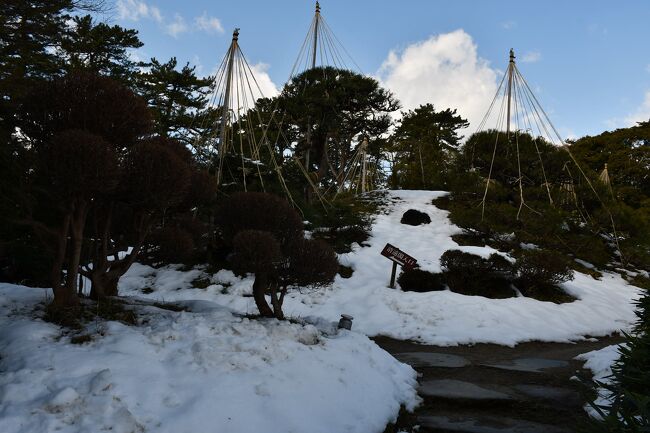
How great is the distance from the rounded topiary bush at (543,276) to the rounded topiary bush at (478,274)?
36cm

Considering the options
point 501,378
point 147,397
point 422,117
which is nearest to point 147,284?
point 147,397

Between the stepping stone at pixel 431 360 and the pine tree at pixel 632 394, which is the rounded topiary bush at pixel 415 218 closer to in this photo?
the stepping stone at pixel 431 360

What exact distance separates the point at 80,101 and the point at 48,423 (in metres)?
3.53

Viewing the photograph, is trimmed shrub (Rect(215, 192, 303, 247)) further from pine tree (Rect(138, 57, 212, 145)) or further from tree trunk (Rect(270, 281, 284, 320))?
pine tree (Rect(138, 57, 212, 145))

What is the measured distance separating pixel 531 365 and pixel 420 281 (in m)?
5.04

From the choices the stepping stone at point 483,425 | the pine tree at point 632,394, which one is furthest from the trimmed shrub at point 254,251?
the pine tree at point 632,394

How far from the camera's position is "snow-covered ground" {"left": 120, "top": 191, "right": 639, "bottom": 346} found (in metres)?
8.77

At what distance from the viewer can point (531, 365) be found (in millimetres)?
6371

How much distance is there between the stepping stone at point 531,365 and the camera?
6.09m

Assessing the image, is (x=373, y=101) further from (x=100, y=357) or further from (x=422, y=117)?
(x=100, y=357)

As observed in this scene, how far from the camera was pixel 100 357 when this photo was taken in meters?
3.59

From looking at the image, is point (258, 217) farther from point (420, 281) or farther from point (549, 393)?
point (420, 281)

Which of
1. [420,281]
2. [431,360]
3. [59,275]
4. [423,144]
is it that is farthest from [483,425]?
[423,144]

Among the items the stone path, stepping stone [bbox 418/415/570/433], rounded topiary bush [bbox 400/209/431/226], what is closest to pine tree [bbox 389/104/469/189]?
rounded topiary bush [bbox 400/209/431/226]
